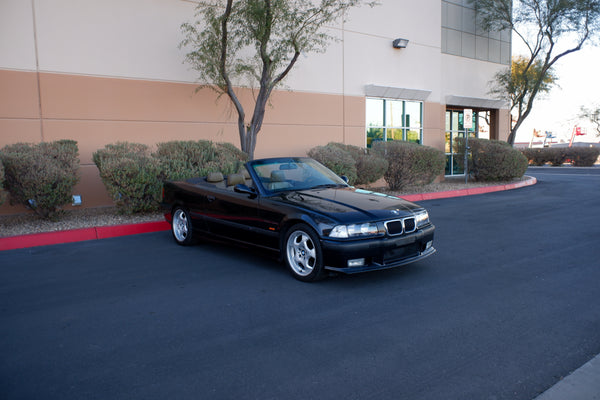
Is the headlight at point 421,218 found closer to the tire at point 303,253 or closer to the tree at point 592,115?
the tire at point 303,253

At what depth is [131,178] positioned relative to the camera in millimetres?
8992

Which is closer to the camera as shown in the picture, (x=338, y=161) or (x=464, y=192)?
(x=338, y=161)

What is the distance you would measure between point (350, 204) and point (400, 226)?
0.60 m

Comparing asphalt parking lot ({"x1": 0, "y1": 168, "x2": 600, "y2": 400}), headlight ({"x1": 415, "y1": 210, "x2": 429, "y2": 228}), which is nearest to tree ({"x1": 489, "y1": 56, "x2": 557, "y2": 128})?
asphalt parking lot ({"x1": 0, "y1": 168, "x2": 600, "y2": 400})

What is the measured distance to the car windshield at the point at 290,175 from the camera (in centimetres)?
608

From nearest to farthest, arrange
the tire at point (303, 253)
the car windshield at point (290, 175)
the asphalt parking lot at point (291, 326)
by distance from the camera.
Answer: the asphalt parking lot at point (291, 326), the tire at point (303, 253), the car windshield at point (290, 175)

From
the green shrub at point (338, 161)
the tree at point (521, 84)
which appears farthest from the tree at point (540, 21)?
the green shrub at point (338, 161)

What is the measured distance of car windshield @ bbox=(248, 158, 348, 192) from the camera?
19.9 feet

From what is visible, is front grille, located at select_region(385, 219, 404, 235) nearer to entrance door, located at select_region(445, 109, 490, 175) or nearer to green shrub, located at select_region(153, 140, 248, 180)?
green shrub, located at select_region(153, 140, 248, 180)

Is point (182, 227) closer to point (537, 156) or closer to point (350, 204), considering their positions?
point (350, 204)

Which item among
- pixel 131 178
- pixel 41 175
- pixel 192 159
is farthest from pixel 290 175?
pixel 41 175

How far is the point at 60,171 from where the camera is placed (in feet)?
27.8

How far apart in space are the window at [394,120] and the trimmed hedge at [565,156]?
1518cm

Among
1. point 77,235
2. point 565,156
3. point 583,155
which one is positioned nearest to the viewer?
point 77,235
